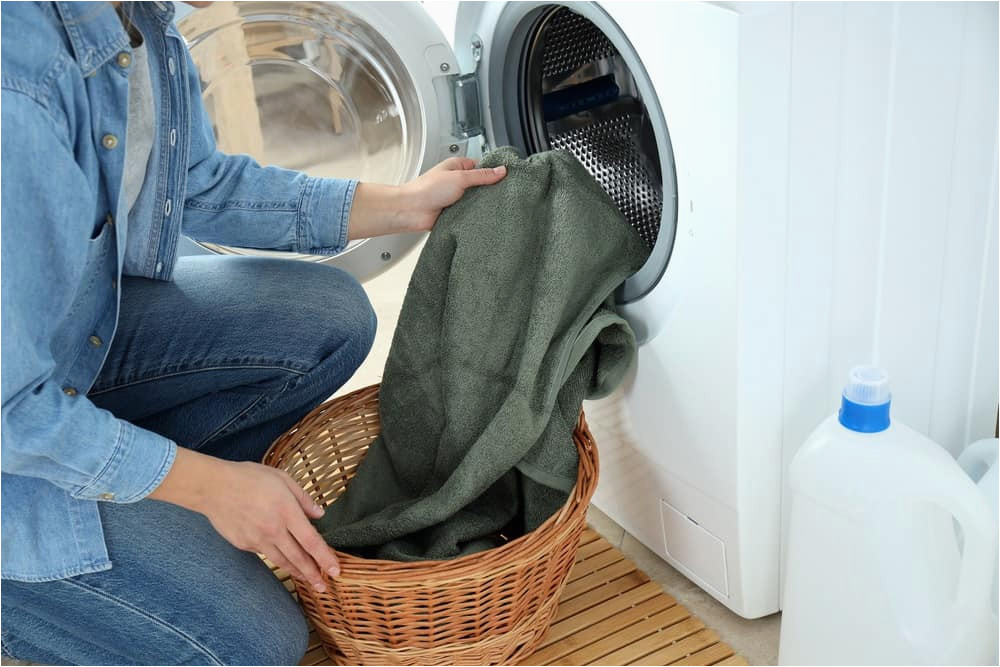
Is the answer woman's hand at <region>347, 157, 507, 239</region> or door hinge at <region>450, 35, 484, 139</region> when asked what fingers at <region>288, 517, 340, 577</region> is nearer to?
woman's hand at <region>347, 157, 507, 239</region>

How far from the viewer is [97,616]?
1.50 m

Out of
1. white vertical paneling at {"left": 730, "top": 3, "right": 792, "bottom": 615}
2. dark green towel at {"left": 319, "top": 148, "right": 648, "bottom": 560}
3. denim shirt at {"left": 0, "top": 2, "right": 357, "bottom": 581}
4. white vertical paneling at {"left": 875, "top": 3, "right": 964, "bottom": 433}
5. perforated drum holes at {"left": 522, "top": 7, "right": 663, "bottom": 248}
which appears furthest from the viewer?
perforated drum holes at {"left": 522, "top": 7, "right": 663, "bottom": 248}

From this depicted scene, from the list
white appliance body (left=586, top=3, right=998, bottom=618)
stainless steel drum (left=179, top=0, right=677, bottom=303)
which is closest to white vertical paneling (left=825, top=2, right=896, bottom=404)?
white appliance body (left=586, top=3, right=998, bottom=618)

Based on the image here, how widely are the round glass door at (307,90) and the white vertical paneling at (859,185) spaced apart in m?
0.81

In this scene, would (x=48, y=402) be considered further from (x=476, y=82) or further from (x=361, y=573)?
(x=476, y=82)

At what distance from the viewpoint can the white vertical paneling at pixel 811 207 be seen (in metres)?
1.36

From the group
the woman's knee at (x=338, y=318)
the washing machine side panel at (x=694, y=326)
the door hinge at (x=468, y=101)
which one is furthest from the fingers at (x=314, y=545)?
the door hinge at (x=468, y=101)

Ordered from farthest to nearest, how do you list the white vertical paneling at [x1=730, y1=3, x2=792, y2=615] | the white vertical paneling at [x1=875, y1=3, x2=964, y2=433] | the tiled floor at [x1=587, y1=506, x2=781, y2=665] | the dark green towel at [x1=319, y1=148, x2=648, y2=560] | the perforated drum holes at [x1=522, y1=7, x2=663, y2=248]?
the perforated drum holes at [x1=522, y1=7, x2=663, y2=248] < the tiled floor at [x1=587, y1=506, x2=781, y2=665] < the dark green towel at [x1=319, y1=148, x2=648, y2=560] < the white vertical paneling at [x1=875, y1=3, x2=964, y2=433] < the white vertical paneling at [x1=730, y1=3, x2=792, y2=615]

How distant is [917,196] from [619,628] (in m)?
0.82

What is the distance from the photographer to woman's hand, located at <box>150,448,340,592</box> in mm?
1382

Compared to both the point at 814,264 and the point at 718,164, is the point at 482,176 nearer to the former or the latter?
the point at 718,164

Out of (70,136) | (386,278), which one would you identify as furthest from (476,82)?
(70,136)

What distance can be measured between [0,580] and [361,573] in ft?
1.63

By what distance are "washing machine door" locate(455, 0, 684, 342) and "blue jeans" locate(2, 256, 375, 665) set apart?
0.43 meters
